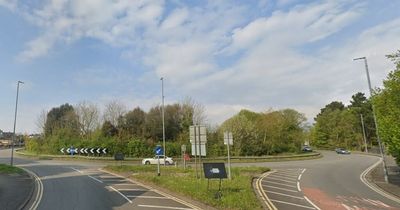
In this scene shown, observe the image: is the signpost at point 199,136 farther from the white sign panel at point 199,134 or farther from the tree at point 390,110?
the tree at point 390,110

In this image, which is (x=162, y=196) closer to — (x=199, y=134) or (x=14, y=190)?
(x=199, y=134)

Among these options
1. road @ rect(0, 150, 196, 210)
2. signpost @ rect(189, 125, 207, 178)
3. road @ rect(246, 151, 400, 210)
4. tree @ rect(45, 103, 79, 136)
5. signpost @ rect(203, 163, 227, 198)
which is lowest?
road @ rect(246, 151, 400, 210)

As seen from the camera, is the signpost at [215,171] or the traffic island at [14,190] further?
the traffic island at [14,190]

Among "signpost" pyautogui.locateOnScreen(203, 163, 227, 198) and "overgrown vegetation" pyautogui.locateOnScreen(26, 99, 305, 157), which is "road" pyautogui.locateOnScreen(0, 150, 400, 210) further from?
"overgrown vegetation" pyautogui.locateOnScreen(26, 99, 305, 157)

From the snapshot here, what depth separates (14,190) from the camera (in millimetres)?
22734

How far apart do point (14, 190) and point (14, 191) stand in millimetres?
475

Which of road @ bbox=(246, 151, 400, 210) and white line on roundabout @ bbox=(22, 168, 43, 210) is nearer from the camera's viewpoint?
white line on roundabout @ bbox=(22, 168, 43, 210)

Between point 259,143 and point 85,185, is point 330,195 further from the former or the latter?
point 259,143

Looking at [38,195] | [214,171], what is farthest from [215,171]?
[38,195]

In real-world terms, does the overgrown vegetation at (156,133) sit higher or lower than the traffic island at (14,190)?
higher

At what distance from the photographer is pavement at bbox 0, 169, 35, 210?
17641mm

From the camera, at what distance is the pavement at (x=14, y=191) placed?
1764 cm

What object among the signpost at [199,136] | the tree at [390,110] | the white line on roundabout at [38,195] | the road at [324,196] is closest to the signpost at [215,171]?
the road at [324,196]

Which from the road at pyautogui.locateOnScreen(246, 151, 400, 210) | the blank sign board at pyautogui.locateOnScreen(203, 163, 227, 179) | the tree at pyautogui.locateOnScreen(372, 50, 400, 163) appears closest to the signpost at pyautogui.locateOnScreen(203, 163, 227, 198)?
the blank sign board at pyautogui.locateOnScreen(203, 163, 227, 179)
